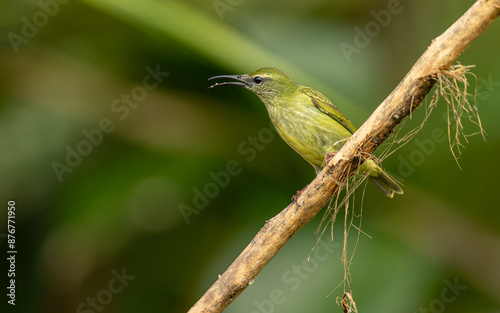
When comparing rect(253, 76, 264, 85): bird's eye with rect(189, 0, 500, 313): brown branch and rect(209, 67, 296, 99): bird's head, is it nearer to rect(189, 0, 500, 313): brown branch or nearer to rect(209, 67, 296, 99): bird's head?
rect(209, 67, 296, 99): bird's head

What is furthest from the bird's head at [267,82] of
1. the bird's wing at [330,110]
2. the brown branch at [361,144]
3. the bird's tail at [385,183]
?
the brown branch at [361,144]

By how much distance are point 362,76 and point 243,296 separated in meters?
1.80

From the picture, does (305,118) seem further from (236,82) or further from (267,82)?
(236,82)

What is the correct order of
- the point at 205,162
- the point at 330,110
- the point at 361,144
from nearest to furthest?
the point at 361,144
the point at 330,110
the point at 205,162

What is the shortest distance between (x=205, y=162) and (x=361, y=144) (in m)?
2.01

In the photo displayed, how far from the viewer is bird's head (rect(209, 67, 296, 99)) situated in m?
4.51

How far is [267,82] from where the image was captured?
4547 mm

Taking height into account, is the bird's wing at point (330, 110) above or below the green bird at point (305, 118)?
above

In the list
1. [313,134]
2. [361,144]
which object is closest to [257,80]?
[313,134]

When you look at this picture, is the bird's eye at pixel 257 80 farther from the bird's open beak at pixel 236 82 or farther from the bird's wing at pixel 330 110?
the bird's wing at pixel 330 110

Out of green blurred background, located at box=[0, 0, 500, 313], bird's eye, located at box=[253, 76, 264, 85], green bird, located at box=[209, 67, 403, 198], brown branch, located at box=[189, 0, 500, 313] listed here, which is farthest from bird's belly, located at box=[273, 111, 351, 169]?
brown branch, located at box=[189, 0, 500, 313]

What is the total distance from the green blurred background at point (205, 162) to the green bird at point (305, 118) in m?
0.12

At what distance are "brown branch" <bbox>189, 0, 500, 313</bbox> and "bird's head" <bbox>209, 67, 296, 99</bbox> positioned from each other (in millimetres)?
1485

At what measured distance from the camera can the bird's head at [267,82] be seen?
14.8ft
